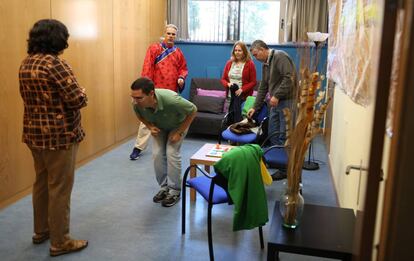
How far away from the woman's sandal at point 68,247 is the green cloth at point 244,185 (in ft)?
3.34

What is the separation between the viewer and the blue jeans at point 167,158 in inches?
124

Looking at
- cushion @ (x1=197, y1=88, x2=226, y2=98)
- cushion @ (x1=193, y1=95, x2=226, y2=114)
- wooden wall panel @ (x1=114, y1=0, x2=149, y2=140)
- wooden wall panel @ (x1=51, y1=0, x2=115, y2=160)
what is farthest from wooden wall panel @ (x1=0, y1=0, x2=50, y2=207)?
cushion @ (x1=197, y1=88, x2=226, y2=98)

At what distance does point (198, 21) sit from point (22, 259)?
4904 mm

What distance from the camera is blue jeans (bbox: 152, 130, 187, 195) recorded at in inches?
124

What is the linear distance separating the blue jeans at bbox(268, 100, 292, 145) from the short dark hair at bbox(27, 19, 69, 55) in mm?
2188

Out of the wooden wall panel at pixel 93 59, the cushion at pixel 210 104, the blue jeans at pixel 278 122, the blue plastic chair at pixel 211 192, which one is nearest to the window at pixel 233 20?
the cushion at pixel 210 104

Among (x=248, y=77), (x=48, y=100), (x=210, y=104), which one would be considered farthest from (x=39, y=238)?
(x=210, y=104)

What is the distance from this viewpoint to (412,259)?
3.53ft


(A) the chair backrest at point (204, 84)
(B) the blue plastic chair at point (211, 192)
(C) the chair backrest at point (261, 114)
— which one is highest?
(A) the chair backrest at point (204, 84)

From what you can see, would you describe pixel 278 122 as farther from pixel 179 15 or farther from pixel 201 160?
pixel 179 15

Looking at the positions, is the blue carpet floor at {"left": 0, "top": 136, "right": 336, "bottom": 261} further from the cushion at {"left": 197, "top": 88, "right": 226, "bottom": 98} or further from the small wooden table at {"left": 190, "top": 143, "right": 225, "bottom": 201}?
the cushion at {"left": 197, "top": 88, "right": 226, "bottom": 98}

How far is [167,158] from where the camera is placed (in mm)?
3176

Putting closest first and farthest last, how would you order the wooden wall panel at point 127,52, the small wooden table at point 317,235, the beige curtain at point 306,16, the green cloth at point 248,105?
the small wooden table at point 317,235
the green cloth at point 248,105
the wooden wall panel at point 127,52
the beige curtain at point 306,16

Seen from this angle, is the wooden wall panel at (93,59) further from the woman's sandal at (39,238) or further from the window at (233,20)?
the window at (233,20)
